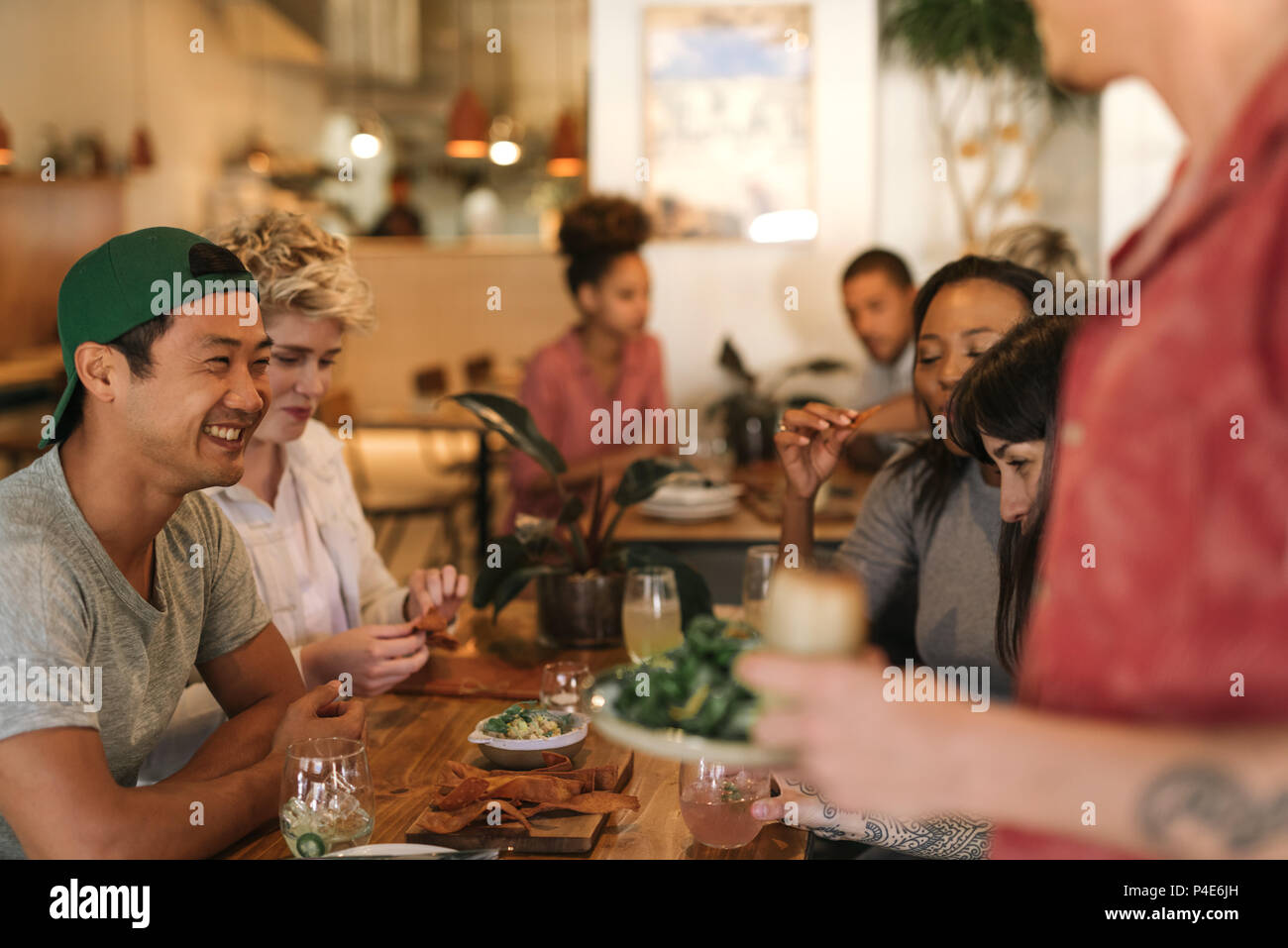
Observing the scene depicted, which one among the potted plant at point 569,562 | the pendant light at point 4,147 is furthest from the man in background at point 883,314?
the pendant light at point 4,147

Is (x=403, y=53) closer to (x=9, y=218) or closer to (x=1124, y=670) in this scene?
(x=9, y=218)

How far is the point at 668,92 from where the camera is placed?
508 cm

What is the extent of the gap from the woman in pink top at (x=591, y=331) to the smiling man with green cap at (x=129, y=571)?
2.07m

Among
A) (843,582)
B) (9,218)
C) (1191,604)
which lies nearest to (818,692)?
(843,582)

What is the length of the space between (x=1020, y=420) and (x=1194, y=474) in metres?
0.76

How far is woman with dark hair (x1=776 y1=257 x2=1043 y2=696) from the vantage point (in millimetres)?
2035

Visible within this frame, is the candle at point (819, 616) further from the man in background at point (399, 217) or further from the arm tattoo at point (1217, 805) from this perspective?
the man in background at point (399, 217)

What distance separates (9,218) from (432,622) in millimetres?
6413

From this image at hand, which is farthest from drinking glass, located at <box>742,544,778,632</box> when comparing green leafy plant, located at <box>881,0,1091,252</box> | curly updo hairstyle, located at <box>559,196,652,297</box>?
green leafy plant, located at <box>881,0,1091,252</box>

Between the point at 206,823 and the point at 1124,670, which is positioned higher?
the point at 1124,670

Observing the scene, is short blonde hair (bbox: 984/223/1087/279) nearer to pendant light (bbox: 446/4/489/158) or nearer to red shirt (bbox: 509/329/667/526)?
red shirt (bbox: 509/329/667/526)

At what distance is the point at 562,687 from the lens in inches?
70.4

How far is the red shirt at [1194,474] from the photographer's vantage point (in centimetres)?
68

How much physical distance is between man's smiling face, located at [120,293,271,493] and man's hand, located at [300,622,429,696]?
390 millimetres
